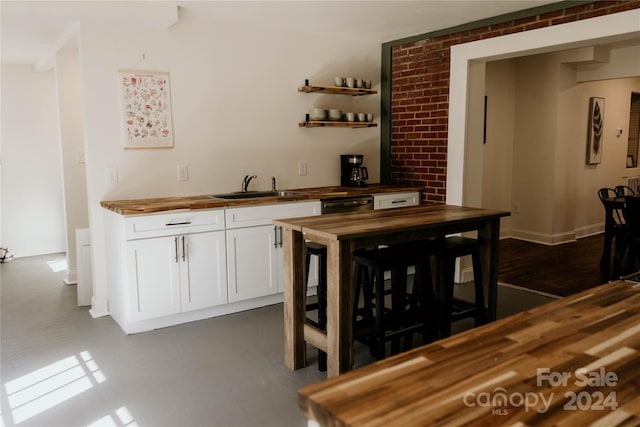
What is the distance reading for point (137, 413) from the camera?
8.00 ft

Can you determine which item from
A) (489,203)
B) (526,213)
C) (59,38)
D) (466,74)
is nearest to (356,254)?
(466,74)

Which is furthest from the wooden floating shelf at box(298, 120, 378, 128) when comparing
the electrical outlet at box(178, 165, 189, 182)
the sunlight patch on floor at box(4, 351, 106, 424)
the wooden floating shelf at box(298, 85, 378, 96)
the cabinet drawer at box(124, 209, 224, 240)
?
Result: the sunlight patch on floor at box(4, 351, 106, 424)

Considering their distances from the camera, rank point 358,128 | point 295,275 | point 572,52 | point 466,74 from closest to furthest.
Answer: point 295,275, point 466,74, point 358,128, point 572,52

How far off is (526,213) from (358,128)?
2954mm

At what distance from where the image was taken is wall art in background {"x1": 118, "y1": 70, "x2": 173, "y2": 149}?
3814 mm

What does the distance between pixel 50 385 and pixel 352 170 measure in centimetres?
316

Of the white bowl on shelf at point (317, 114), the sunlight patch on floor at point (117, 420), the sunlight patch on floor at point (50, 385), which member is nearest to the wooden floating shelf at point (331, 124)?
the white bowl on shelf at point (317, 114)

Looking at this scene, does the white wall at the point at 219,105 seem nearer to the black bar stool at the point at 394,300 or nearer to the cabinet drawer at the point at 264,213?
the cabinet drawer at the point at 264,213

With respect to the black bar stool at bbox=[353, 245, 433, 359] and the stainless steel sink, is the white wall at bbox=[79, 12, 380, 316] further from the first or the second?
the black bar stool at bbox=[353, 245, 433, 359]

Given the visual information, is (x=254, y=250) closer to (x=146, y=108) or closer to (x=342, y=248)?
(x=146, y=108)

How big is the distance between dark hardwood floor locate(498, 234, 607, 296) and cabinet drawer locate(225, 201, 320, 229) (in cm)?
207

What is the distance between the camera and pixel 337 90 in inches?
186

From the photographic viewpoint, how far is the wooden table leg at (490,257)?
10.7 feet

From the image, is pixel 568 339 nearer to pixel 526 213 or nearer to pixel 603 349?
pixel 603 349
